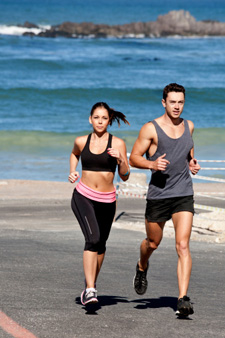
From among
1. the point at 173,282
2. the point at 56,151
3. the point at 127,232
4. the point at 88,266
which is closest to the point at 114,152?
the point at 88,266

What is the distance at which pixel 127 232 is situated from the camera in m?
12.7

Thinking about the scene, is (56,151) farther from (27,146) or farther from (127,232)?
(127,232)

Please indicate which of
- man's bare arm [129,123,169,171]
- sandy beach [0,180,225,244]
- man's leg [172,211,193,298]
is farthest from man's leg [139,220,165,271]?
sandy beach [0,180,225,244]

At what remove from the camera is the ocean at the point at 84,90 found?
1061 inches

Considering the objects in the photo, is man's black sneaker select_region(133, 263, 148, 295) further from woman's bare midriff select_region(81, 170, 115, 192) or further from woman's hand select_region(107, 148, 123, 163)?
woman's hand select_region(107, 148, 123, 163)

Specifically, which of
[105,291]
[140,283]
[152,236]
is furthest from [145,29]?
[152,236]

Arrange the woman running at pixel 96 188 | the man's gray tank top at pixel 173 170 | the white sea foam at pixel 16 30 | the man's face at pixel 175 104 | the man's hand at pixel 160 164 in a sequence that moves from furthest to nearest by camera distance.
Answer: the white sea foam at pixel 16 30
the man's face at pixel 175 104
the man's gray tank top at pixel 173 170
the woman running at pixel 96 188
the man's hand at pixel 160 164

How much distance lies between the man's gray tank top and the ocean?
540 inches

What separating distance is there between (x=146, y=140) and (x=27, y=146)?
2134 centimetres

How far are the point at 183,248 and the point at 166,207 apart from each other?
1.34 feet

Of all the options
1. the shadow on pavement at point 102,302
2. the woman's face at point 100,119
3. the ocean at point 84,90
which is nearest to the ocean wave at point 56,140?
the ocean at point 84,90

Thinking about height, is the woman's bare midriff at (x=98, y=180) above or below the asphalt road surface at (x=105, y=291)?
above

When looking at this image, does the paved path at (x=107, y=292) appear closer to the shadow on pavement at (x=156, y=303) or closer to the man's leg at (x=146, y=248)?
the shadow on pavement at (x=156, y=303)

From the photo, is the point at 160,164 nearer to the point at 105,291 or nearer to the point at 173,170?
the point at 173,170
